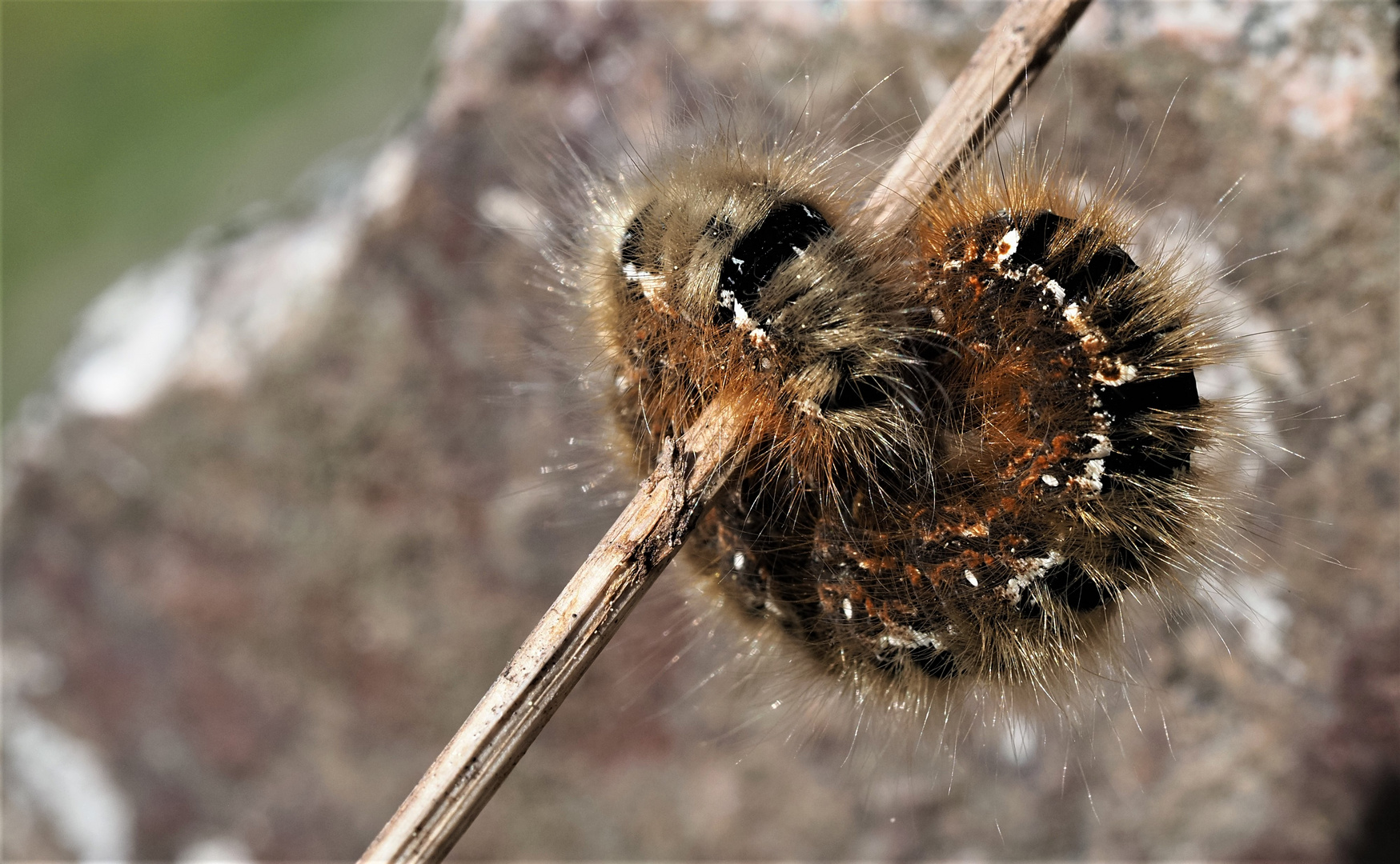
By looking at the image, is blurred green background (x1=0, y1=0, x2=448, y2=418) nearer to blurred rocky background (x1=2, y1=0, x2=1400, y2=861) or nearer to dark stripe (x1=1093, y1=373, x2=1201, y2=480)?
blurred rocky background (x1=2, y1=0, x2=1400, y2=861)

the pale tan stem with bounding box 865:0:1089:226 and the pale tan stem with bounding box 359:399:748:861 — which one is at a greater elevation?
the pale tan stem with bounding box 865:0:1089:226

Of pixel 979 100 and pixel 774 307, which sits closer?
pixel 774 307

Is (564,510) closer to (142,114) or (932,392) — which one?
(932,392)

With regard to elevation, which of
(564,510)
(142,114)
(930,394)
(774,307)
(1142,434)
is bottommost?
(564,510)

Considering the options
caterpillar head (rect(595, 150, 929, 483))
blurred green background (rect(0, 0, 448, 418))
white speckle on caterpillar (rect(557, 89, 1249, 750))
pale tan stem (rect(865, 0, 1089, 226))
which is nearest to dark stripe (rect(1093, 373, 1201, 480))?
white speckle on caterpillar (rect(557, 89, 1249, 750))

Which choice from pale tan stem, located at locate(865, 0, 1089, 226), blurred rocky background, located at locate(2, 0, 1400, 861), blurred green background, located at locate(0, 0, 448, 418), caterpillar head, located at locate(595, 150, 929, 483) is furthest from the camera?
blurred green background, located at locate(0, 0, 448, 418)

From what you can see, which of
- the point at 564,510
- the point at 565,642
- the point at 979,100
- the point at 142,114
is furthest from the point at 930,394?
the point at 142,114
